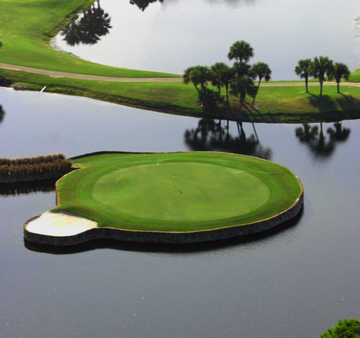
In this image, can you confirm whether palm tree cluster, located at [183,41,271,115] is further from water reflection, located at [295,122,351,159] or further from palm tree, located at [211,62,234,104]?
water reflection, located at [295,122,351,159]

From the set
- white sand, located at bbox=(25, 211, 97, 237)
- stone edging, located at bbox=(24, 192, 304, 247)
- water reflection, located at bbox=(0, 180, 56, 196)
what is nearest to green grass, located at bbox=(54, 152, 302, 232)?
stone edging, located at bbox=(24, 192, 304, 247)

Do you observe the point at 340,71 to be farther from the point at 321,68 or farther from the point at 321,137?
the point at 321,137

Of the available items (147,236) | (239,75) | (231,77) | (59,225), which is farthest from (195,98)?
(147,236)

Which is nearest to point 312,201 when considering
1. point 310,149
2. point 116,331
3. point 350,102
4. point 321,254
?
point 321,254

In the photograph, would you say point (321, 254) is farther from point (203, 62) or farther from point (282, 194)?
point (203, 62)

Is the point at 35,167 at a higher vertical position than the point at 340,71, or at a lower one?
lower
